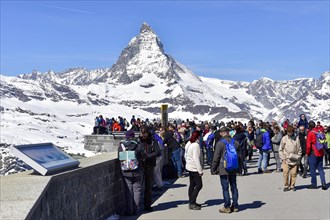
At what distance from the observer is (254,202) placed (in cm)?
1046

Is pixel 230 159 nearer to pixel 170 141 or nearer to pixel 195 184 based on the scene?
pixel 195 184

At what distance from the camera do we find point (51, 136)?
95.8 metres

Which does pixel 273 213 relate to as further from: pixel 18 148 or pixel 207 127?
pixel 207 127

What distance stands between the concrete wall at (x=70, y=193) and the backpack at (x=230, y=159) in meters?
1.85

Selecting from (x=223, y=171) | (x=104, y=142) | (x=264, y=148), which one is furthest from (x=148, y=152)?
(x=104, y=142)

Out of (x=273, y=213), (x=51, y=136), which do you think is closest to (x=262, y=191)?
(x=273, y=213)

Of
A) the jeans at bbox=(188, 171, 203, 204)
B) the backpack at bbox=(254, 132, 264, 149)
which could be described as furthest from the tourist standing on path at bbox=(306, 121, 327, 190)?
the jeans at bbox=(188, 171, 203, 204)

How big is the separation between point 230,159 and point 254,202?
180 centimetres

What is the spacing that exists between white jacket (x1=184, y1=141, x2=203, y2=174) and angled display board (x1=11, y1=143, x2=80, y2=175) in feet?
8.81

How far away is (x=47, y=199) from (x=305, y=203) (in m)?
6.04

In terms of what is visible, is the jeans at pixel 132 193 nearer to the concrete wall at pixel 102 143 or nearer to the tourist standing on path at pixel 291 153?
the tourist standing on path at pixel 291 153

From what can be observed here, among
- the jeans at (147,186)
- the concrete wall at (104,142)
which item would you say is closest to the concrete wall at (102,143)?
the concrete wall at (104,142)

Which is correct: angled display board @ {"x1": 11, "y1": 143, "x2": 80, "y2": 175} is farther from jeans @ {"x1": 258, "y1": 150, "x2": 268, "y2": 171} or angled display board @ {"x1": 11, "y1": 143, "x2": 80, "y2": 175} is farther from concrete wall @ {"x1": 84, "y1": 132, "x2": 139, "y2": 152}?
concrete wall @ {"x1": 84, "y1": 132, "x2": 139, "y2": 152}

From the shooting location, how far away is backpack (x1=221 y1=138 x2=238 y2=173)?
29.8 ft
